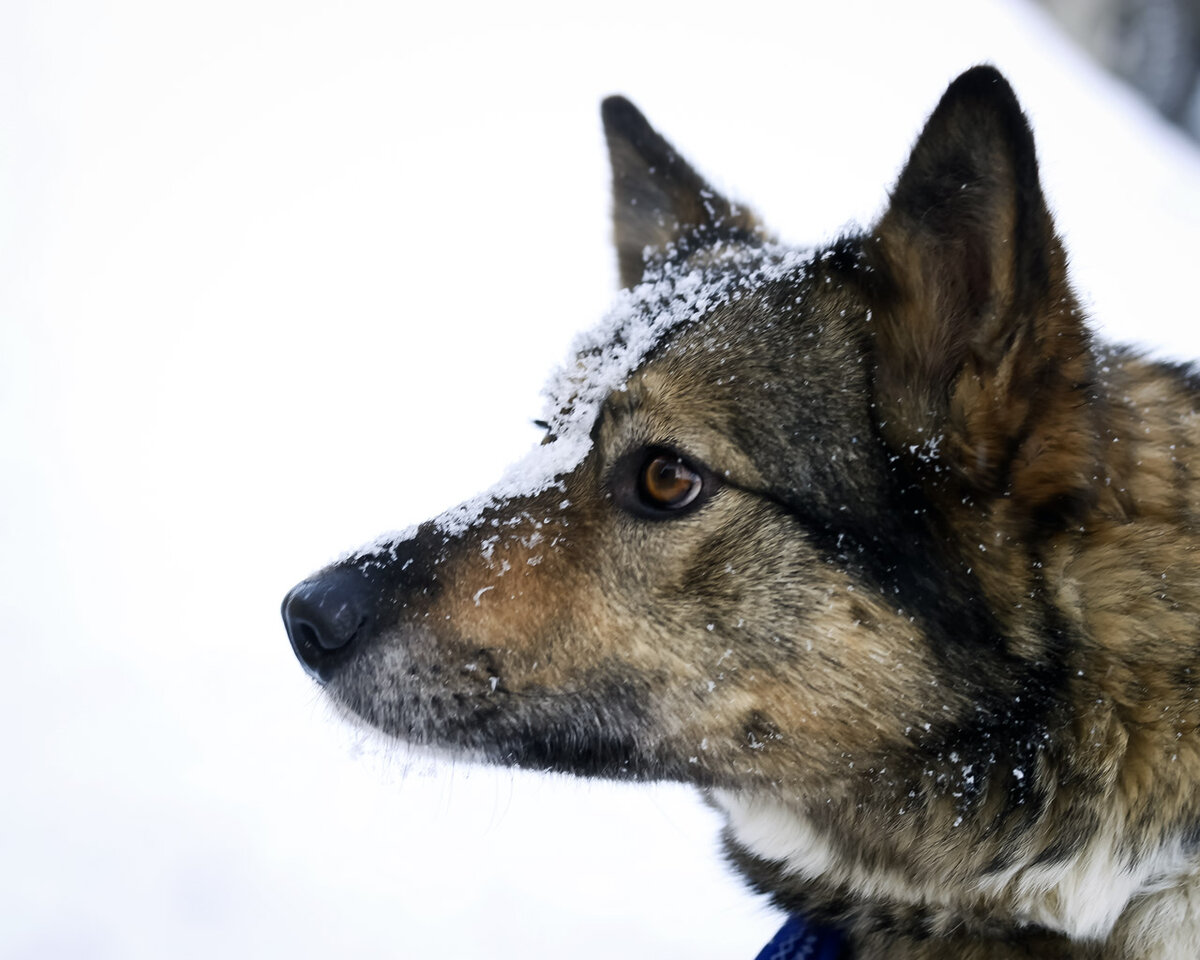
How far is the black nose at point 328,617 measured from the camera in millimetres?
2260

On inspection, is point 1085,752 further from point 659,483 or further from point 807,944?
point 659,483

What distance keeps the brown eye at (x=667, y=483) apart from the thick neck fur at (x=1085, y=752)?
0.57 meters

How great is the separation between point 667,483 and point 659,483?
20 mm

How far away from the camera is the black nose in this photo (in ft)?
7.41

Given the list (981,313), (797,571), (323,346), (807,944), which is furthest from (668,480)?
(323,346)

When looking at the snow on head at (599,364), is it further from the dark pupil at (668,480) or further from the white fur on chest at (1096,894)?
the white fur on chest at (1096,894)

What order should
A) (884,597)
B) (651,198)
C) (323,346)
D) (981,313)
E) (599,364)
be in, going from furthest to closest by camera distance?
(323,346), (651,198), (599,364), (884,597), (981,313)

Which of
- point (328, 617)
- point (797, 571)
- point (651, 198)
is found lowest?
point (797, 571)

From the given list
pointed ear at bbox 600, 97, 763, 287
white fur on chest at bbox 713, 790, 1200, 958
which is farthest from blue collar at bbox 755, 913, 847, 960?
pointed ear at bbox 600, 97, 763, 287

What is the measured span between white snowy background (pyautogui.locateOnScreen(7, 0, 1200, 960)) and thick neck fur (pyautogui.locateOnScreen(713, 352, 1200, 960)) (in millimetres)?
610

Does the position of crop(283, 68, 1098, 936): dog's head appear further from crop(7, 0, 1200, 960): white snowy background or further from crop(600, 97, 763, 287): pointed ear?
crop(600, 97, 763, 287): pointed ear

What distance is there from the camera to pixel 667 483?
226 cm

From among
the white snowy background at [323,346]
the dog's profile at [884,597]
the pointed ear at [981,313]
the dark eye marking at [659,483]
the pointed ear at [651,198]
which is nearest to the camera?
the pointed ear at [981,313]

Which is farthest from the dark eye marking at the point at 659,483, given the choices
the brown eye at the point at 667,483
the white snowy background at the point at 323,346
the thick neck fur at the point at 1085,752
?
the white snowy background at the point at 323,346
